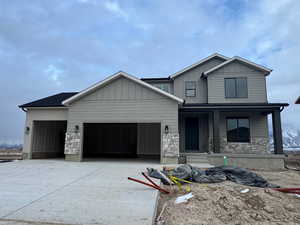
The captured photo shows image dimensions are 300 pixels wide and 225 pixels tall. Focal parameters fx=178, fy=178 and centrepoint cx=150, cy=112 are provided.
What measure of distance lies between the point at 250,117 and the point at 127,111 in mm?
8579

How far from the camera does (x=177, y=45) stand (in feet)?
72.2

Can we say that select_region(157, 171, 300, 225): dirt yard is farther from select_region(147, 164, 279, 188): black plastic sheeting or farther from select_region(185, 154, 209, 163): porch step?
select_region(185, 154, 209, 163): porch step

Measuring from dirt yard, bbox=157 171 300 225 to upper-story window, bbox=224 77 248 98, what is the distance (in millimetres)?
9110

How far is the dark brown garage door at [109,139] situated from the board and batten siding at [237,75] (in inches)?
263

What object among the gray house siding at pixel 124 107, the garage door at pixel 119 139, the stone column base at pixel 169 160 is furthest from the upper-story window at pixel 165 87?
the stone column base at pixel 169 160

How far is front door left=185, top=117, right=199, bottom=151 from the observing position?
41.5 ft

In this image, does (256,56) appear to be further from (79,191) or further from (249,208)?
(79,191)

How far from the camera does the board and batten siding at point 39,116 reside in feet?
37.4

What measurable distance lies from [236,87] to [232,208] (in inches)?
426

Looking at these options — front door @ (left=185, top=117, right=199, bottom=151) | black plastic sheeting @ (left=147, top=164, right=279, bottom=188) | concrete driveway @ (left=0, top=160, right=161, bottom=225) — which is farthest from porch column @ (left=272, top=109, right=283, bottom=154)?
concrete driveway @ (left=0, top=160, right=161, bottom=225)

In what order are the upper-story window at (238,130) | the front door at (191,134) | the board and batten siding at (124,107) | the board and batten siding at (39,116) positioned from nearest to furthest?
1. the board and batten siding at (124,107)
2. the board and batten siding at (39,116)
3. the upper-story window at (238,130)
4. the front door at (191,134)

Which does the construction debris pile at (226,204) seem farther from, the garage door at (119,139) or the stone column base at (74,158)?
the garage door at (119,139)

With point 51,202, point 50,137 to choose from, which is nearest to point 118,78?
point 50,137

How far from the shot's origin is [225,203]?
3998 mm
